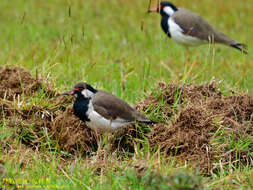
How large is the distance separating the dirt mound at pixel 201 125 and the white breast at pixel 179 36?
2552 mm

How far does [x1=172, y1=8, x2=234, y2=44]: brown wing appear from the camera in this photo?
7.57m

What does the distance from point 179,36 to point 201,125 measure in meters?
3.44

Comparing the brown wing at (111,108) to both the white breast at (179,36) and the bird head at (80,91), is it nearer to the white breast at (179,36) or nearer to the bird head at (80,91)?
the bird head at (80,91)

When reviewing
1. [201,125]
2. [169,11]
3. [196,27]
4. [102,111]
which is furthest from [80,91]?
[169,11]

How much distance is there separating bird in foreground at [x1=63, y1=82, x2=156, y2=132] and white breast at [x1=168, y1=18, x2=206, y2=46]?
3037 mm

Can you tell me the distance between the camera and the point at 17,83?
5.35 metres

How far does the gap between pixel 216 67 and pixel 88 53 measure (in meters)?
2.15

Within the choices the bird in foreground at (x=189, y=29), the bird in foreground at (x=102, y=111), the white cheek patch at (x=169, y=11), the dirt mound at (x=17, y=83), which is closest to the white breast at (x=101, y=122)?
the bird in foreground at (x=102, y=111)

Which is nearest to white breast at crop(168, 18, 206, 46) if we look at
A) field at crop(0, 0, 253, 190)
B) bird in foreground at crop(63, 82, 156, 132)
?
field at crop(0, 0, 253, 190)

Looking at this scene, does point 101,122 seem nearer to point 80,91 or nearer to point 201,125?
point 80,91

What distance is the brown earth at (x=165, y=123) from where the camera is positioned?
14.4 feet

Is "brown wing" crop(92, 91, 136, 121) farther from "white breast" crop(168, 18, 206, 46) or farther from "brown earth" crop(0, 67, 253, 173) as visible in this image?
"white breast" crop(168, 18, 206, 46)

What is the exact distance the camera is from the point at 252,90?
6105 mm

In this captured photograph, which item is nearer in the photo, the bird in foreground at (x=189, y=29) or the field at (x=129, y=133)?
the field at (x=129, y=133)
